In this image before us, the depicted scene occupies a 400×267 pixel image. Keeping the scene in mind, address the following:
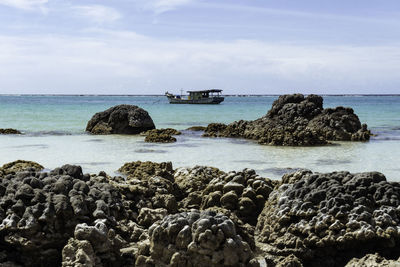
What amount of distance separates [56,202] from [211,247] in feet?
5.86

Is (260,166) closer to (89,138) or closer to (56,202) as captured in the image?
(56,202)

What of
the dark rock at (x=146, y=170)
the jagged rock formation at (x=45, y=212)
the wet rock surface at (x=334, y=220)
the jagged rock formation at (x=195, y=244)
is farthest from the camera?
the dark rock at (x=146, y=170)

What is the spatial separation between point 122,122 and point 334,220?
16533 millimetres

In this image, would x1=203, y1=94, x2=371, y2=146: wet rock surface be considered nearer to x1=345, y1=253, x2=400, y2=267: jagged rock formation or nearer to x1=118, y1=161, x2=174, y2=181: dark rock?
x1=118, y1=161, x2=174, y2=181: dark rock

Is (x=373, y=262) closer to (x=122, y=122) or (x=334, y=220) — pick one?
(x=334, y=220)

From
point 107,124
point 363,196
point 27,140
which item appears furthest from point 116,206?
point 107,124

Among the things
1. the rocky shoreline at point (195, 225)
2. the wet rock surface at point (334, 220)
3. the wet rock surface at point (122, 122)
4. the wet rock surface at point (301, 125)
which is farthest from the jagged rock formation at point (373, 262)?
the wet rock surface at point (122, 122)

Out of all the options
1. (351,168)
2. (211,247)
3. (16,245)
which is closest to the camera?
(211,247)

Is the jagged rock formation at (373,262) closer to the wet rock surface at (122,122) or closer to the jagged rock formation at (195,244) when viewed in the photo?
the jagged rock formation at (195,244)

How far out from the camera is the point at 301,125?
19500mm

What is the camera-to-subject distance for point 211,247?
156 inches

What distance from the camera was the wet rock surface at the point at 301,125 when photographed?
54.8 feet

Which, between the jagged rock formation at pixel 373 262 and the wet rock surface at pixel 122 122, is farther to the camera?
the wet rock surface at pixel 122 122

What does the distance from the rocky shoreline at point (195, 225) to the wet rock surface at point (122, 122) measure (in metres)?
14.3
